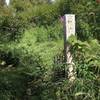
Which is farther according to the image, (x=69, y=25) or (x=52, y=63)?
(x=52, y=63)

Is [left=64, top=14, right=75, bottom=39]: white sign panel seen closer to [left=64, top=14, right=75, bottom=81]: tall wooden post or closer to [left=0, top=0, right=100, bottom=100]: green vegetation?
[left=64, top=14, right=75, bottom=81]: tall wooden post

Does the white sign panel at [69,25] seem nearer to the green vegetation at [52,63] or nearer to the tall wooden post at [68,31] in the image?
the tall wooden post at [68,31]

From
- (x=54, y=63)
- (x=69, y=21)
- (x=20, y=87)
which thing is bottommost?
(x=20, y=87)

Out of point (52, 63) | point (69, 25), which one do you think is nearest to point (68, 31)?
point (69, 25)

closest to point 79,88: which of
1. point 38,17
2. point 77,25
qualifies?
point 77,25

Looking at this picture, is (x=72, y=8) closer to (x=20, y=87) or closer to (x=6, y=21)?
(x=6, y=21)

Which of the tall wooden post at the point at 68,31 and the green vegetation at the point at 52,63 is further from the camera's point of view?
the tall wooden post at the point at 68,31

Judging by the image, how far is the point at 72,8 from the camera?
13.1 m

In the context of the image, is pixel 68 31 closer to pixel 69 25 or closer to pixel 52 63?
pixel 69 25

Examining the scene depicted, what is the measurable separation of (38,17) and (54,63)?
7497mm

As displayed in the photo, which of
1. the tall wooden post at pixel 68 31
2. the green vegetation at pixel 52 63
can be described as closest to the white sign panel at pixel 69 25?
the tall wooden post at pixel 68 31

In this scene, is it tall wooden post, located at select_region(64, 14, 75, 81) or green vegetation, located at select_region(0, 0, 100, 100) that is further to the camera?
tall wooden post, located at select_region(64, 14, 75, 81)

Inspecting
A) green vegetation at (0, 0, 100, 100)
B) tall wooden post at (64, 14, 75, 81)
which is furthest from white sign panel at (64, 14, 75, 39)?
green vegetation at (0, 0, 100, 100)

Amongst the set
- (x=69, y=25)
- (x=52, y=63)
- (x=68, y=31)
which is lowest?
(x=52, y=63)
